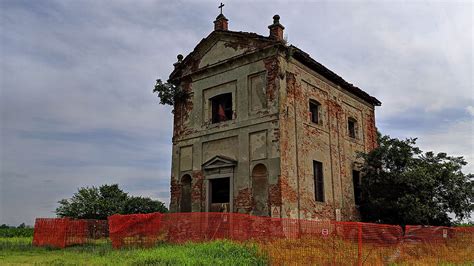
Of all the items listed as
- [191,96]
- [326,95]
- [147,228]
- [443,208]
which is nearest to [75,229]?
[147,228]

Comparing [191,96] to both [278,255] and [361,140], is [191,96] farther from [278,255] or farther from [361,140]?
[278,255]

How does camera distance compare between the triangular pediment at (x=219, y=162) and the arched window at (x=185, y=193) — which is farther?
the arched window at (x=185, y=193)

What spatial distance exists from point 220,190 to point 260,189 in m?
2.42

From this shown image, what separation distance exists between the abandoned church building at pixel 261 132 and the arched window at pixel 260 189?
41mm

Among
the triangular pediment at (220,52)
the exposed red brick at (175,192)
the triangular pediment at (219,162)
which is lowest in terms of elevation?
the exposed red brick at (175,192)

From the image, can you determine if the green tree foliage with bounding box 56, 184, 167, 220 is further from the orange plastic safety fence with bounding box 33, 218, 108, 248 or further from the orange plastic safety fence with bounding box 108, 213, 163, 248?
the orange plastic safety fence with bounding box 108, 213, 163, 248

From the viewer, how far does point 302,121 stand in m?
18.0

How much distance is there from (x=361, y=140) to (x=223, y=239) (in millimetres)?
13017

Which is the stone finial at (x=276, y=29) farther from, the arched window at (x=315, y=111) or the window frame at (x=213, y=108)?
the arched window at (x=315, y=111)

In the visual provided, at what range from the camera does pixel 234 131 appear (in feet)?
59.4

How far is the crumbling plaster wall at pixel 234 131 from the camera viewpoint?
1686 cm

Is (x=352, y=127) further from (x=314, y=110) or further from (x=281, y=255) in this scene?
(x=281, y=255)

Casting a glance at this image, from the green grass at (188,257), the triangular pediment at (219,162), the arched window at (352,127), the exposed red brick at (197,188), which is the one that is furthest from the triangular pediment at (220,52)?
the green grass at (188,257)

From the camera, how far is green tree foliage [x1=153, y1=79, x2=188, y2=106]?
21.1m
